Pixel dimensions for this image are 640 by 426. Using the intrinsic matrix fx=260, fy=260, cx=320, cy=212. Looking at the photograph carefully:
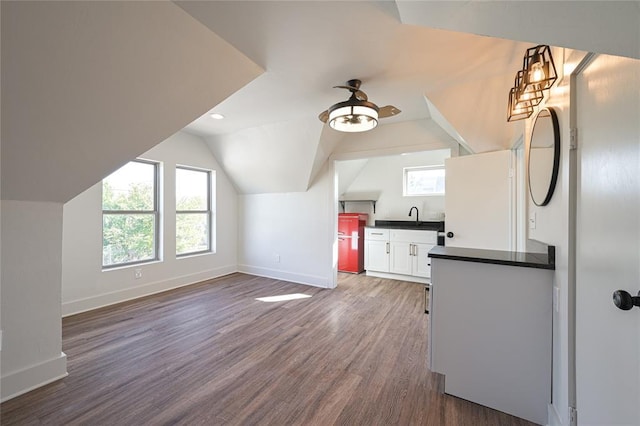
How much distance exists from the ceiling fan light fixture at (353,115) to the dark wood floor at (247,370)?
205 centimetres

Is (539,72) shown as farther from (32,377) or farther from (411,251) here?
(32,377)

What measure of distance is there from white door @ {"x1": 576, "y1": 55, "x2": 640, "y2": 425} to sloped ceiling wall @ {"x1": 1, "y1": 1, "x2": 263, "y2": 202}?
212 centimetres

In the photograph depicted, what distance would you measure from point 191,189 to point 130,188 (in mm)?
967

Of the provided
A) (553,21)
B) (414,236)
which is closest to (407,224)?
(414,236)

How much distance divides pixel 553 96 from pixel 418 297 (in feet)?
9.80

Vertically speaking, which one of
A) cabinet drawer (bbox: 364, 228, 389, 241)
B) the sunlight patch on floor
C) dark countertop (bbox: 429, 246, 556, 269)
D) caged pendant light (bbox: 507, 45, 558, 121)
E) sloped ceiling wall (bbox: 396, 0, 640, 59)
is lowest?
the sunlight patch on floor

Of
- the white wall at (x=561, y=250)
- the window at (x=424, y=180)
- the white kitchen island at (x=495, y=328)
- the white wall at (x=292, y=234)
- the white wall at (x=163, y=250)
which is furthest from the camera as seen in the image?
the window at (x=424, y=180)

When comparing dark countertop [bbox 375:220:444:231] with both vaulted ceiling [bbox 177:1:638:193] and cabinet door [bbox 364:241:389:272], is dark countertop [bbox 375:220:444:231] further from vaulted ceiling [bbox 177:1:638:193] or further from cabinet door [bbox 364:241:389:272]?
vaulted ceiling [bbox 177:1:638:193]

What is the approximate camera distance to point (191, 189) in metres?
4.57

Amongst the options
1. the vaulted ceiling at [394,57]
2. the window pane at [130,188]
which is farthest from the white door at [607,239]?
the window pane at [130,188]

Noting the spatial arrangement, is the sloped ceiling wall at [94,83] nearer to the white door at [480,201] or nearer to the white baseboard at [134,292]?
the white baseboard at [134,292]

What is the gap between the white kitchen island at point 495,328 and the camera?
154 cm

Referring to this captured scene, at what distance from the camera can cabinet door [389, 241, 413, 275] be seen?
4.63 m

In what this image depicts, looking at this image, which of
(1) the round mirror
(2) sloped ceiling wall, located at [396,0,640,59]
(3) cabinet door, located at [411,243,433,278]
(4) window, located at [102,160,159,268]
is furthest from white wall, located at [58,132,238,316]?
(1) the round mirror
